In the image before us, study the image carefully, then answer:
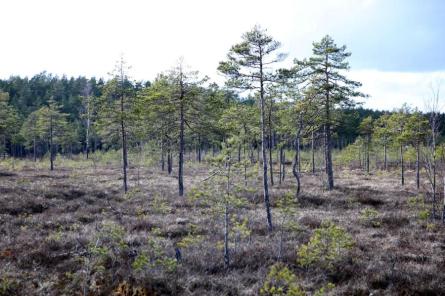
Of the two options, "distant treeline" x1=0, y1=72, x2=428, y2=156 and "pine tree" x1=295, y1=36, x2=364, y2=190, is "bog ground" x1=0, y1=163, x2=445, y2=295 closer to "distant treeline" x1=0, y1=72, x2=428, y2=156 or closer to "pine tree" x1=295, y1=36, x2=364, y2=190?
"pine tree" x1=295, y1=36, x2=364, y2=190

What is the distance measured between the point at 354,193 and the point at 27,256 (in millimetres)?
22139

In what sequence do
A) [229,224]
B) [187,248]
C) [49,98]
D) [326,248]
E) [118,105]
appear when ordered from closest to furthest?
[326,248], [187,248], [229,224], [118,105], [49,98]

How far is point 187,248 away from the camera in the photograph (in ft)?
43.5

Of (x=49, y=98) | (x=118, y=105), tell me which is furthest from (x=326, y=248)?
(x=49, y=98)

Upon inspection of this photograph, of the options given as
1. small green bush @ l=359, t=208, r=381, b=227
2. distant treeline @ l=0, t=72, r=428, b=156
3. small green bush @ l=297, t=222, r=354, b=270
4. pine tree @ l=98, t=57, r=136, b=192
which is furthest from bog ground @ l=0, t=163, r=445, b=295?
distant treeline @ l=0, t=72, r=428, b=156

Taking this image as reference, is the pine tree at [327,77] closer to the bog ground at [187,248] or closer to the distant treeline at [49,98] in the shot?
the bog ground at [187,248]

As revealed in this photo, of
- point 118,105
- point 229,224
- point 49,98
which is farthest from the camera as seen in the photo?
point 49,98

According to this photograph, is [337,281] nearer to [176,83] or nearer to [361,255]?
[361,255]

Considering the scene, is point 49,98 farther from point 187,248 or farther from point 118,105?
point 187,248

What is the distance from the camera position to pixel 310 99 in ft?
90.0

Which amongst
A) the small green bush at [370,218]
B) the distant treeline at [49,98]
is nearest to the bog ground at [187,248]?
the small green bush at [370,218]

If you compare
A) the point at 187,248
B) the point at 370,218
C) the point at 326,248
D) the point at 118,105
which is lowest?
the point at 370,218

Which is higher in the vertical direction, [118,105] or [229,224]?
[118,105]

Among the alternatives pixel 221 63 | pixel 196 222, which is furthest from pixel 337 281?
pixel 221 63
